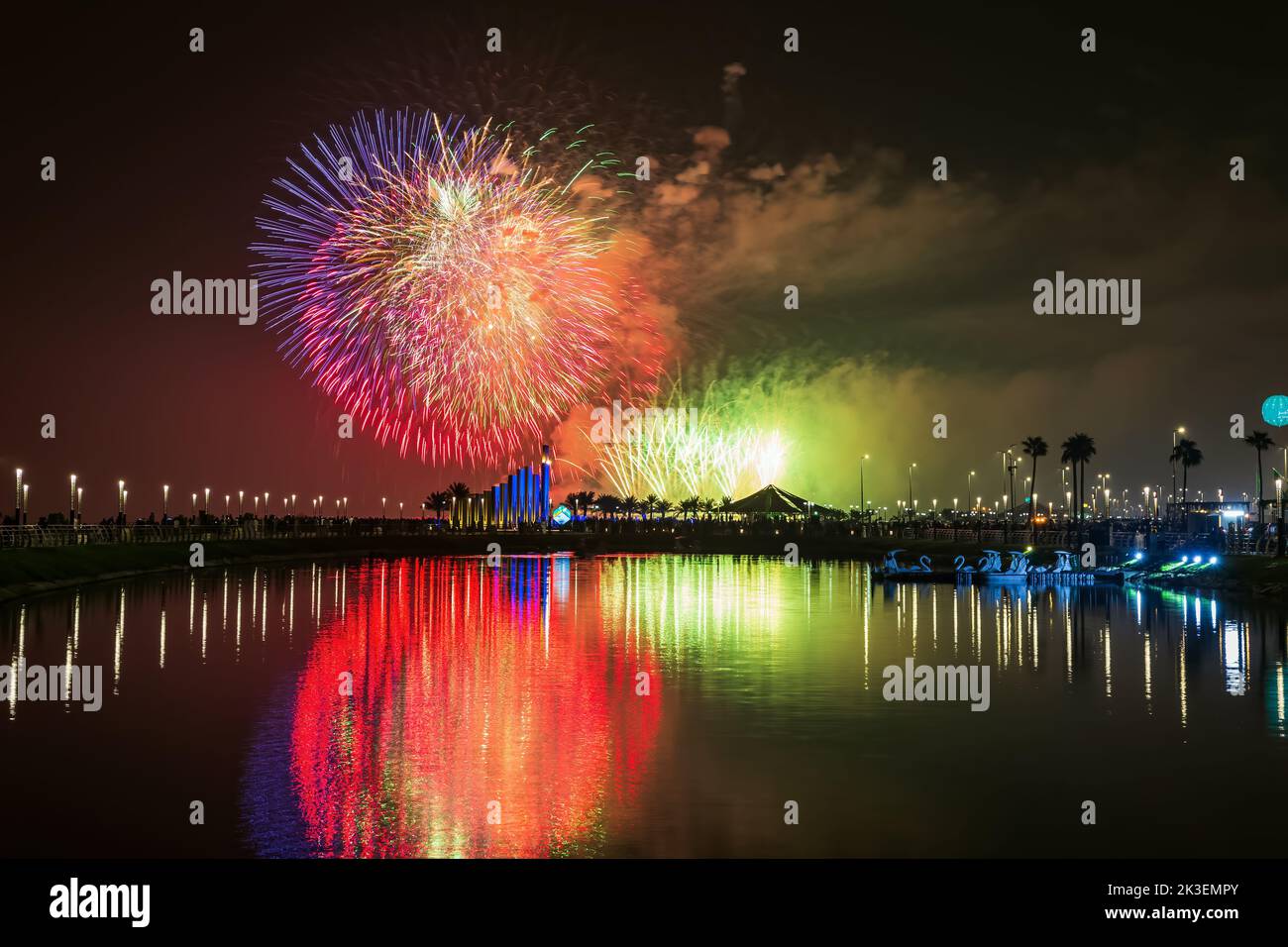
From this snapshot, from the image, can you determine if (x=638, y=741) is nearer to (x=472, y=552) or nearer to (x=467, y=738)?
(x=467, y=738)

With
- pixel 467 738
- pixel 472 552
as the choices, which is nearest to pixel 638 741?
pixel 467 738

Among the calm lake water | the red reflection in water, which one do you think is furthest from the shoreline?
the red reflection in water

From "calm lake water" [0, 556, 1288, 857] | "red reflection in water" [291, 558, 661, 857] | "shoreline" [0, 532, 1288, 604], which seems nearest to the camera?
"red reflection in water" [291, 558, 661, 857]

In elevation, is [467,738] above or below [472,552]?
above

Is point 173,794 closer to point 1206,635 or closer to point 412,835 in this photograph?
point 412,835

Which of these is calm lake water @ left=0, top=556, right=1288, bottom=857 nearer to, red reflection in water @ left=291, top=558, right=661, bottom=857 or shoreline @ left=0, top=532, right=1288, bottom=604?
red reflection in water @ left=291, top=558, right=661, bottom=857

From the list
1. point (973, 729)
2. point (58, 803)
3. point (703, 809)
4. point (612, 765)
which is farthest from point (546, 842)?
point (973, 729)
